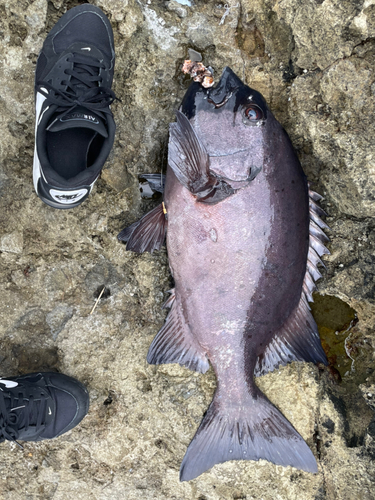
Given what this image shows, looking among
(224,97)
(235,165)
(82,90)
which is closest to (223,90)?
(224,97)

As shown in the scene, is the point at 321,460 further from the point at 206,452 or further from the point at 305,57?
the point at 305,57

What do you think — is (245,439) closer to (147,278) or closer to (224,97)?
(147,278)

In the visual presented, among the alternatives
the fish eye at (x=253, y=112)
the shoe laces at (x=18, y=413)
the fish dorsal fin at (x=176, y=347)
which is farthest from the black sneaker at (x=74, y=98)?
the shoe laces at (x=18, y=413)

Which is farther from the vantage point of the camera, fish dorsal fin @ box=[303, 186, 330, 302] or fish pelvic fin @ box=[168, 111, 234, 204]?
fish dorsal fin @ box=[303, 186, 330, 302]

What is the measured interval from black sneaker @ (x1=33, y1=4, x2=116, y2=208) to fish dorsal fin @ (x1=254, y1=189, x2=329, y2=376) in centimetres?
148

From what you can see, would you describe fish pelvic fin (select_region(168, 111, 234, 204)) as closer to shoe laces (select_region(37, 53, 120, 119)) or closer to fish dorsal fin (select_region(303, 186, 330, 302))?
shoe laces (select_region(37, 53, 120, 119))

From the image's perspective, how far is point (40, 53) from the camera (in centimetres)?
241

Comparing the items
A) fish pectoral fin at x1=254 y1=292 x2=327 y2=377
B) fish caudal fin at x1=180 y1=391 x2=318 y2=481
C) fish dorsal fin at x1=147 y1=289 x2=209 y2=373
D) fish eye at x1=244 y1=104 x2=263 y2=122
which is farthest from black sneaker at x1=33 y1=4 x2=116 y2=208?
fish caudal fin at x1=180 y1=391 x2=318 y2=481

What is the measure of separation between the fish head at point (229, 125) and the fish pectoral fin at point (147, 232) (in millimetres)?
509

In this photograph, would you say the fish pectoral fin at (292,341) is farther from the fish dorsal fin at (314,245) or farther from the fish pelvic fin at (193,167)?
the fish pelvic fin at (193,167)

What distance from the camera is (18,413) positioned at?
2.68 m

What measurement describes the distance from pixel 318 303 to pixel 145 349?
1320 millimetres

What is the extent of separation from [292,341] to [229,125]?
1.48 metres

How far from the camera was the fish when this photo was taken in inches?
92.7
